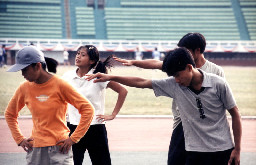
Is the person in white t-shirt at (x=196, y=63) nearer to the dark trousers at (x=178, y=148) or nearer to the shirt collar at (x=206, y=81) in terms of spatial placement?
the dark trousers at (x=178, y=148)

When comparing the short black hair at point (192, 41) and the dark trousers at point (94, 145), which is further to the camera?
the dark trousers at point (94, 145)

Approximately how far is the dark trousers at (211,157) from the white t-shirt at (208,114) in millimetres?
39

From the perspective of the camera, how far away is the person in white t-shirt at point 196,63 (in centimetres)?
350

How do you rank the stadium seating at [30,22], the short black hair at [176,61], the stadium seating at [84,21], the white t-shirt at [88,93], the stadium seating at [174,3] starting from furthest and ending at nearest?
the stadium seating at [174,3] < the stadium seating at [84,21] < the stadium seating at [30,22] < the white t-shirt at [88,93] < the short black hair at [176,61]

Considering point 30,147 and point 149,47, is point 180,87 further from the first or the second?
point 149,47

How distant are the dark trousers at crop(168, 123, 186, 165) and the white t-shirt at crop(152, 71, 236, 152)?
2.05 feet

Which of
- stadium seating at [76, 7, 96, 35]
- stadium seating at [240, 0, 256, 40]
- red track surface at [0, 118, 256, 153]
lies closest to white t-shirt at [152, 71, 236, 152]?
red track surface at [0, 118, 256, 153]

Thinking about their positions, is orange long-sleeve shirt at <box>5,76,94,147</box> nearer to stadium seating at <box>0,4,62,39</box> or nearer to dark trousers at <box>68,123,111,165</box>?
dark trousers at <box>68,123,111,165</box>

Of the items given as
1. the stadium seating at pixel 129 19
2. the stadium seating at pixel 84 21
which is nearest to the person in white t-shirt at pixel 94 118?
the stadium seating at pixel 129 19

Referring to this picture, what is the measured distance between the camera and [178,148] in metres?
3.65

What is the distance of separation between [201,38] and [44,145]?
1.67 m

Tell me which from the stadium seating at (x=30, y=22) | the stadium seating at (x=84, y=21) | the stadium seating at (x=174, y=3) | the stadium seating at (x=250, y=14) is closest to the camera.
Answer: the stadium seating at (x=30, y=22)

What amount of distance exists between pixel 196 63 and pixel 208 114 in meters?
0.80

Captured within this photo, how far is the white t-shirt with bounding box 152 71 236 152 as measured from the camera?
9.57ft
